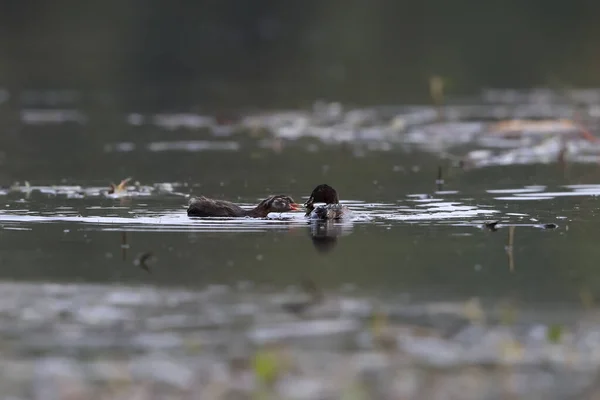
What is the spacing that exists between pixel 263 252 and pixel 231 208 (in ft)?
6.61

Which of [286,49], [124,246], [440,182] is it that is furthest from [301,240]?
[286,49]

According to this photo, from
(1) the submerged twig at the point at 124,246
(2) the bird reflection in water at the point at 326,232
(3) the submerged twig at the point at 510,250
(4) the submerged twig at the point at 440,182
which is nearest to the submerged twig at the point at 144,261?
(1) the submerged twig at the point at 124,246

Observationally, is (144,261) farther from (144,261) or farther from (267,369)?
(267,369)

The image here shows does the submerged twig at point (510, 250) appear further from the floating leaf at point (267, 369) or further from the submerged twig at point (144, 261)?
the floating leaf at point (267, 369)

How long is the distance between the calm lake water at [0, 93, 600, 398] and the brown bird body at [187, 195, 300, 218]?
0.14 meters

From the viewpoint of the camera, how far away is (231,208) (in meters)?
12.7

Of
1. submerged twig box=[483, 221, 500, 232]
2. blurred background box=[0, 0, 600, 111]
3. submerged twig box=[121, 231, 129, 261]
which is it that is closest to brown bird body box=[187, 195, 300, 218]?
submerged twig box=[121, 231, 129, 261]

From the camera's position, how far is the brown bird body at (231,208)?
12555 mm

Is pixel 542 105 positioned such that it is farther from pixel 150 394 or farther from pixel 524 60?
pixel 150 394

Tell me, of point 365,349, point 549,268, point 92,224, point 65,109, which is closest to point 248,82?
point 65,109

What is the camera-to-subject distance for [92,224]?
1233 centimetres

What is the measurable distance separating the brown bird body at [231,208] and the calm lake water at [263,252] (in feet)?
0.45

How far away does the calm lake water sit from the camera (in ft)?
25.4

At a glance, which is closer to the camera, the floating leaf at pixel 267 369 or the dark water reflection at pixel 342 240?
the floating leaf at pixel 267 369
